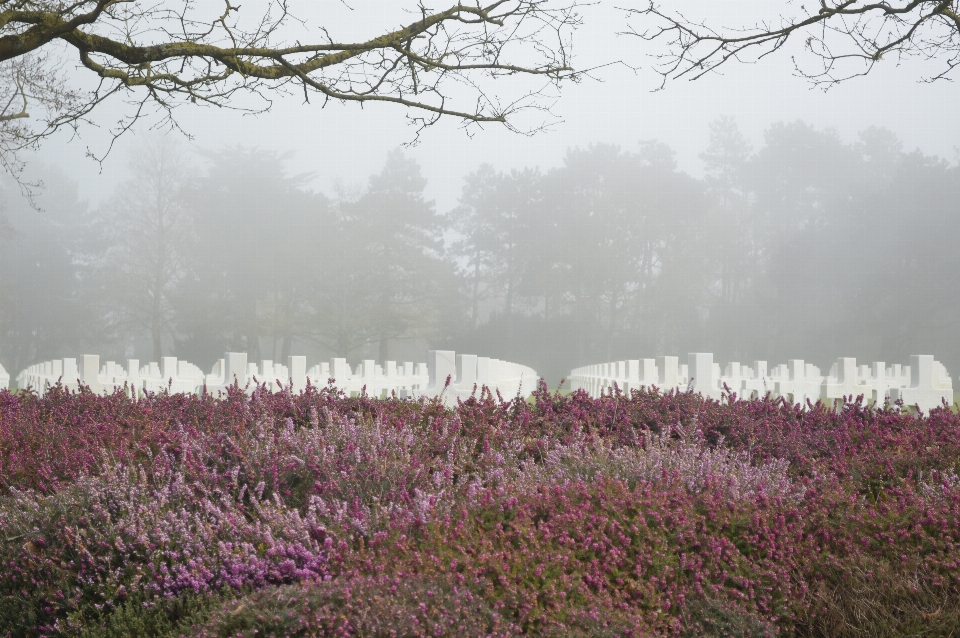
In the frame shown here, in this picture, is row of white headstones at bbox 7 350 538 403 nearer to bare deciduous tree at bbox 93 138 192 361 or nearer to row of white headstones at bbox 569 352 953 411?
row of white headstones at bbox 569 352 953 411

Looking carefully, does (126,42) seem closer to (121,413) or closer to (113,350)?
(121,413)

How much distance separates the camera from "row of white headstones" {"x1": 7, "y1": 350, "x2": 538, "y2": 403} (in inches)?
333

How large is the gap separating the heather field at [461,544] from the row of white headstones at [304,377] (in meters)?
3.32

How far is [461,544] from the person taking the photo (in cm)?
318

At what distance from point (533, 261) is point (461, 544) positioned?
1511 inches

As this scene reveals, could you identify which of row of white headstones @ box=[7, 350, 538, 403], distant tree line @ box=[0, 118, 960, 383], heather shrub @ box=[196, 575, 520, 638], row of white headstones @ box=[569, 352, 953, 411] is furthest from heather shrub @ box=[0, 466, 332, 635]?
distant tree line @ box=[0, 118, 960, 383]

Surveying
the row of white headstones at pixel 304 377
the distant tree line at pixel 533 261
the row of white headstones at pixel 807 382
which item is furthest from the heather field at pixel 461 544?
the distant tree line at pixel 533 261

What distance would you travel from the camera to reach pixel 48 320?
40.0m

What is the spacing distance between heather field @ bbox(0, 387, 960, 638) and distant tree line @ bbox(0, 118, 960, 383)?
31472mm

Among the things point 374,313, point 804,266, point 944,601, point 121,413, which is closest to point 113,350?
point 374,313

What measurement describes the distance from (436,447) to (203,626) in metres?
2.37

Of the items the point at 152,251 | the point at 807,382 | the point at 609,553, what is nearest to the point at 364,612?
the point at 609,553

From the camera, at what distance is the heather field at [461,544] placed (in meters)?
2.81

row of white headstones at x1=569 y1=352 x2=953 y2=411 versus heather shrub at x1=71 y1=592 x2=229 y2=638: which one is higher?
row of white headstones at x1=569 y1=352 x2=953 y2=411
